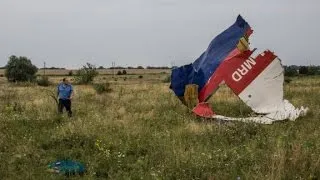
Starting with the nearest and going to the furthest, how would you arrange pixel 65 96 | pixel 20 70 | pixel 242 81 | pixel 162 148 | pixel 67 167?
pixel 67 167, pixel 162 148, pixel 242 81, pixel 65 96, pixel 20 70

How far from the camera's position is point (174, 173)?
801 cm

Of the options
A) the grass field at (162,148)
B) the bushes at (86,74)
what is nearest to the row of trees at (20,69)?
the bushes at (86,74)

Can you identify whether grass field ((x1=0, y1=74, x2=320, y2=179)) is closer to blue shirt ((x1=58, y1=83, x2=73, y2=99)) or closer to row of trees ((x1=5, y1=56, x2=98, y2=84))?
blue shirt ((x1=58, y1=83, x2=73, y2=99))

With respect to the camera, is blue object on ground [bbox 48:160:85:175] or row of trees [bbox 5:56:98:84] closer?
blue object on ground [bbox 48:160:85:175]

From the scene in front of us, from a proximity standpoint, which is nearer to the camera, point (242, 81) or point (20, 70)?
point (242, 81)

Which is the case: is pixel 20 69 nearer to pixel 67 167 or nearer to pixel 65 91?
pixel 65 91

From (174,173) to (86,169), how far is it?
148cm

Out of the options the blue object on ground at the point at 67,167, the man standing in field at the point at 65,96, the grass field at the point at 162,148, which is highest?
the man standing in field at the point at 65,96

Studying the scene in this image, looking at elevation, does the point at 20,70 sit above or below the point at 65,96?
above

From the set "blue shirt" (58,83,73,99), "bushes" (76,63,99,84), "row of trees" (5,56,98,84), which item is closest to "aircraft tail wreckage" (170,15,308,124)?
"blue shirt" (58,83,73,99)

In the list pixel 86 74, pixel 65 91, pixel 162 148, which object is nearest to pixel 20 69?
pixel 86 74

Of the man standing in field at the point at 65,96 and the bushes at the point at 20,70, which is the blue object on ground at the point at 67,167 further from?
the bushes at the point at 20,70

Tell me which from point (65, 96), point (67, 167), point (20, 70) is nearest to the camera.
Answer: point (67, 167)

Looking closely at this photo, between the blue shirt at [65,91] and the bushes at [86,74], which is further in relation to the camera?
the bushes at [86,74]
